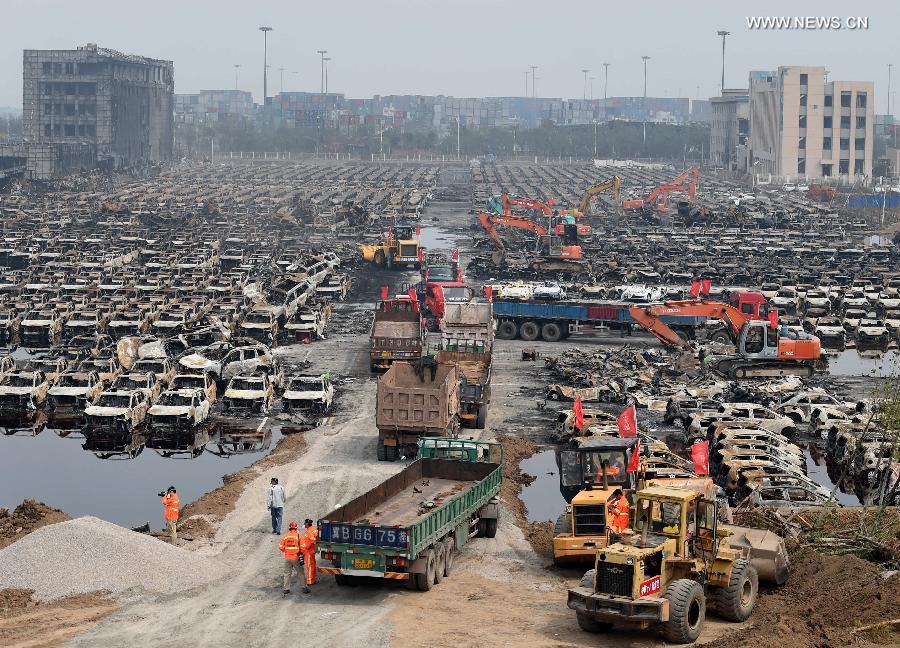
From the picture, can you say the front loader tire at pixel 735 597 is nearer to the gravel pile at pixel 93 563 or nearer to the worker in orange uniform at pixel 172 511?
the gravel pile at pixel 93 563

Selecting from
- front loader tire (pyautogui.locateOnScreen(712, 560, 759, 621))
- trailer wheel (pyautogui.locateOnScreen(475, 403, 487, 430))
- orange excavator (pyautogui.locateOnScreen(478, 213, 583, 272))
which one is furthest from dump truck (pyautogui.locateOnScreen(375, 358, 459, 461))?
orange excavator (pyautogui.locateOnScreen(478, 213, 583, 272))

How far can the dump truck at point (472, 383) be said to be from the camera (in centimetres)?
3797

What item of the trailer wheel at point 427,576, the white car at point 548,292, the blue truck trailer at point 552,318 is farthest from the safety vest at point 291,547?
the white car at point 548,292

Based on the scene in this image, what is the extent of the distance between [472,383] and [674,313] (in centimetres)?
1532

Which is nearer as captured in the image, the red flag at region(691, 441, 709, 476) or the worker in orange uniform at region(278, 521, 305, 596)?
the worker in orange uniform at region(278, 521, 305, 596)

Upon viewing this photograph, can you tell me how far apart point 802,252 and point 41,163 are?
93521 millimetres

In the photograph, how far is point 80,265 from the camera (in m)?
70.2

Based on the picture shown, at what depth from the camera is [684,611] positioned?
20.0 metres

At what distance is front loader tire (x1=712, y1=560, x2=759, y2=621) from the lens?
70.0 ft

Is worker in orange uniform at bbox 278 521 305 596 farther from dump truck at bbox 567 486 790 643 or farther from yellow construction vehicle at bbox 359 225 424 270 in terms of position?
yellow construction vehicle at bbox 359 225 424 270

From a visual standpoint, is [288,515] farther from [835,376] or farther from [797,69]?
[797,69]

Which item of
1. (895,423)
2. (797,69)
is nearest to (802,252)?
(895,423)

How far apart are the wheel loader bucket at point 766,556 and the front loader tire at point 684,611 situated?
231 centimetres

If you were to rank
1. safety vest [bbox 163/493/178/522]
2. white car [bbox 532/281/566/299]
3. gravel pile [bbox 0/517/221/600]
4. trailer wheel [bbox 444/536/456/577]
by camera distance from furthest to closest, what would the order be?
white car [bbox 532/281/566/299] < safety vest [bbox 163/493/178/522] < trailer wheel [bbox 444/536/456/577] < gravel pile [bbox 0/517/221/600]
